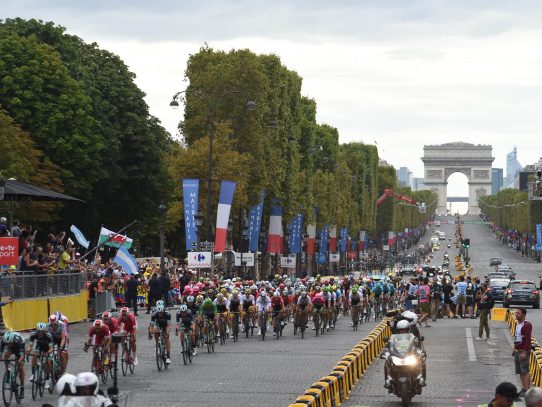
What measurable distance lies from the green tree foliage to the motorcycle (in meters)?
42.9

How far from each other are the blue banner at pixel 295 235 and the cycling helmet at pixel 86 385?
221 feet

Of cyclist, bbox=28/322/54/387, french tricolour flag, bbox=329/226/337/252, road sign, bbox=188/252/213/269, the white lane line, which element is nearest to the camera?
cyclist, bbox=28/322/54/387

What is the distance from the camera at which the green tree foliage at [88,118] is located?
2534 inches

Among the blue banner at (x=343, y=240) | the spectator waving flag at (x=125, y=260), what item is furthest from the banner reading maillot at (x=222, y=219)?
the blue banner at (x=343, y=240)

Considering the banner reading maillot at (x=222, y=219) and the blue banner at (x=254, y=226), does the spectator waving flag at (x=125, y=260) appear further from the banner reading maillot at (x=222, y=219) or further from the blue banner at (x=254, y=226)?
the blue banner at (x=254, y=226)

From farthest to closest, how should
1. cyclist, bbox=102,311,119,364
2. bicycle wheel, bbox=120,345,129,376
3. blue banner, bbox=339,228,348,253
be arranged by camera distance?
1. blue banner, bbox=339,228,348,253
2. bicycle wheel, bbox=120,345,129,376
3. cyclist, bbox=102,311,119,364

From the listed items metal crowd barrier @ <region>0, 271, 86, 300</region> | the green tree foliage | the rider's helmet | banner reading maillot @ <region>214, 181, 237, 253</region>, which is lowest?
the rider's helmet

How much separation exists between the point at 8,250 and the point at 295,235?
156ft

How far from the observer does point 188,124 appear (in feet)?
230

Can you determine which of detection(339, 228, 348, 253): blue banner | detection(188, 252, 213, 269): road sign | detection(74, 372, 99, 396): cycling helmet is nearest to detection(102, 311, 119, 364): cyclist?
detection(74, 372, 99, 396): cycling helmet

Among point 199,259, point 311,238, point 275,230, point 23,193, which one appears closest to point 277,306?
point 23,193

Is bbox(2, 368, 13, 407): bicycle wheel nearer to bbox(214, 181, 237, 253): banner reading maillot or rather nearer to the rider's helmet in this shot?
the rider's helmet

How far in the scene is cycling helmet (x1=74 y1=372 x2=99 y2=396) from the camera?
1330 centimetres

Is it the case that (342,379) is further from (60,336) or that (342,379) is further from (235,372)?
(235,372)
